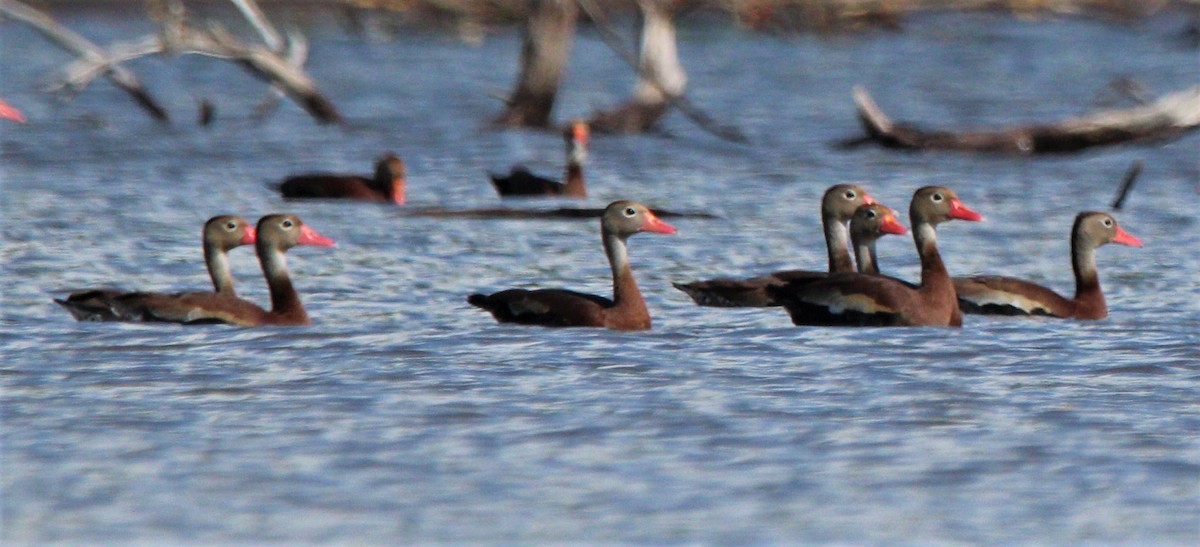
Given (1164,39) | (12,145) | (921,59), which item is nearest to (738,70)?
(921,59)

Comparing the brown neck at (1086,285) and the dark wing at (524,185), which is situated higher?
the dark wing at (524,185)

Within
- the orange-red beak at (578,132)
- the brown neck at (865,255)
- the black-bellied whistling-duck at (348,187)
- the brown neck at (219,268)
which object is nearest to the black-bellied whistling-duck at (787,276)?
the brown neck at (865,255)

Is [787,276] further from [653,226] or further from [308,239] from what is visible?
[308,239]

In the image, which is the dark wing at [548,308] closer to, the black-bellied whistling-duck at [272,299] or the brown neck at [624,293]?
the brown neck at [624,293]

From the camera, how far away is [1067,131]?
20.1 metres

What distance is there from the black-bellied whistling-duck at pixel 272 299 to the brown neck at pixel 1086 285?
400 cm

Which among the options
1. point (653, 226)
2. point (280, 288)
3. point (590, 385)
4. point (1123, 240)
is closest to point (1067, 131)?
point (1123, 240)

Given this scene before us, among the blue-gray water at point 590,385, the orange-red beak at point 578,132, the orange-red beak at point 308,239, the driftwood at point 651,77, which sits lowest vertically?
the blue-gray water at point 590,385

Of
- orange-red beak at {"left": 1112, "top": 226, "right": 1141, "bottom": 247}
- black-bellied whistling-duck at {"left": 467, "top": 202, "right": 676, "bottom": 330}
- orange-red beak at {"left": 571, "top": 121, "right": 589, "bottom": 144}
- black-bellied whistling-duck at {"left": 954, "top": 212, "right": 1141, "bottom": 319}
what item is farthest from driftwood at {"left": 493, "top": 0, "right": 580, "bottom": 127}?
black-bellied whistling-duck at {"left": 467, "top": 202, "right": 676, "bottom": 330}

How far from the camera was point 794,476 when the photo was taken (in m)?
7.41

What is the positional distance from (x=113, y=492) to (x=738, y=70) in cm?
3047

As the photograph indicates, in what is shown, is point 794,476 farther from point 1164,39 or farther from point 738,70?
point 1164,39

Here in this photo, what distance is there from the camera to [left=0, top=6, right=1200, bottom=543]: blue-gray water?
6910mm

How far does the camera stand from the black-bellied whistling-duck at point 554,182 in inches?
730
